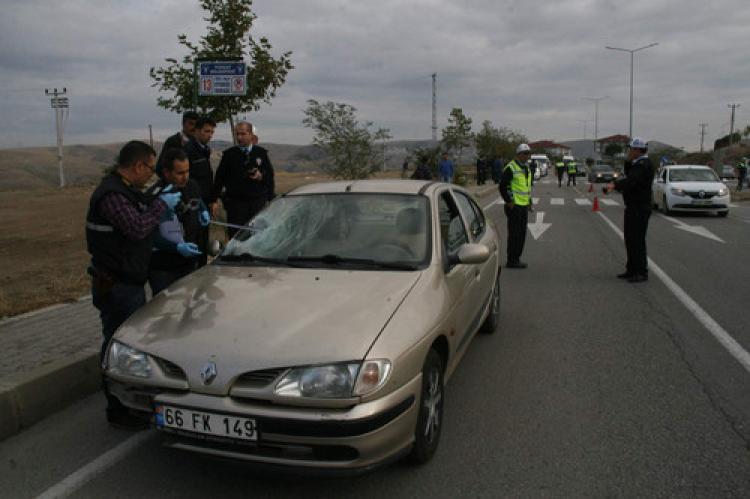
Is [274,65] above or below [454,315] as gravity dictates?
above

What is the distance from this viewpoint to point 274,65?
11641mm

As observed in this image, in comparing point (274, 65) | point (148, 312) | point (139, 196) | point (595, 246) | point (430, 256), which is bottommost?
point (595, 246)

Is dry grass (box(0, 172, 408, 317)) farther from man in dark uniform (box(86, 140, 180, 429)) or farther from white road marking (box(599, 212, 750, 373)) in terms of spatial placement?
white road marking (box(599, 212, 750, 373))

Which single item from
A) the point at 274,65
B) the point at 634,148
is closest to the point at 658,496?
the point at 634,148

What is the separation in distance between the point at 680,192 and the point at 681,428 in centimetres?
1530

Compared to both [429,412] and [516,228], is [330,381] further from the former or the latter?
[516,228]

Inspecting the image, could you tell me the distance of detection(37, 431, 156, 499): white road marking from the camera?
314cm

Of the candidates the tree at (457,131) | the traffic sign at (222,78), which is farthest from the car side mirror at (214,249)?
the tree at (457,131)

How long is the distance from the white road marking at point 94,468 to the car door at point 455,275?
6.37 feet

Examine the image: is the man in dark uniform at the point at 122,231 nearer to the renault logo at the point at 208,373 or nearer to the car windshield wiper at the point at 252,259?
the car windshield wiper at the point at 252,259

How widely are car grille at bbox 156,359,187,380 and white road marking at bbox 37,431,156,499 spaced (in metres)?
0.82

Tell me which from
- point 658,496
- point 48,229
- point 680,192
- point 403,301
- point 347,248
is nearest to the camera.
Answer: point 658,496

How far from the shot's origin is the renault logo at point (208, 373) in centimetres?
283

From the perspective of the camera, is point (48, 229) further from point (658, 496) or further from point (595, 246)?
point (658, 496)
